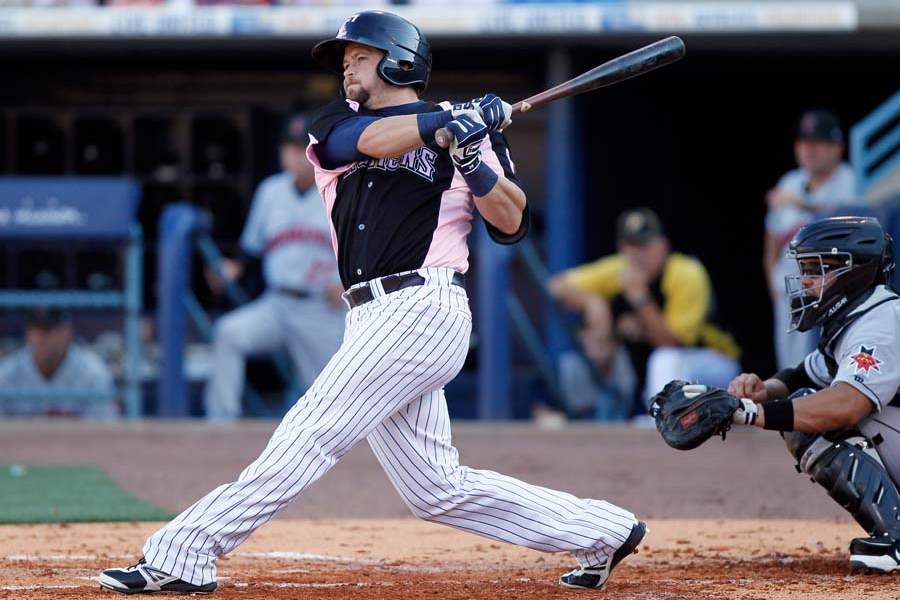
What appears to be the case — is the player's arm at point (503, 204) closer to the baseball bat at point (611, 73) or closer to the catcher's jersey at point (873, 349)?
the baseball bat at point (611, 73)

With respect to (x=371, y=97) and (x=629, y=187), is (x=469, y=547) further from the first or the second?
(x=629, y=187)

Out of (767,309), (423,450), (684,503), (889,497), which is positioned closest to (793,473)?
(684,503)

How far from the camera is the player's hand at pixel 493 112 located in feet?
12.3

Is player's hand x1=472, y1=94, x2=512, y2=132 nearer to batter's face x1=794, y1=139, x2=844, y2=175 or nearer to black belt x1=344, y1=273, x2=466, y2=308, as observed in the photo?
black belt x1=344, y1=273, x2=466, y2=308

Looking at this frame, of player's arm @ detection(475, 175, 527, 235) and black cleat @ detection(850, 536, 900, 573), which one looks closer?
player's arm @ detection(475, 175, 527, 235)

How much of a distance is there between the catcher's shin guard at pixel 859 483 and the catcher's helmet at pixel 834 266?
0.37 metres

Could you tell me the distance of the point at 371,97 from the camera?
3951mm

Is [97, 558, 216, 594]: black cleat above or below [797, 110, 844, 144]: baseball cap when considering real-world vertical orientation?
below

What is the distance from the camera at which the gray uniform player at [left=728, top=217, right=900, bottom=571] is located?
4.14 meters

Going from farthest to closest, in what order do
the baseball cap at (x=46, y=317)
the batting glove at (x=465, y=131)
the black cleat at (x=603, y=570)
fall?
the baseball cap at (x=46, y=317), the black cleat at (x=603, y=570), the batting glove at (x=465, y=131)

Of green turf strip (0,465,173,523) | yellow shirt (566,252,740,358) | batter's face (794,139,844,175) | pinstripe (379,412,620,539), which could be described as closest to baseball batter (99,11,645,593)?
pinstripe (379,412,620,539)

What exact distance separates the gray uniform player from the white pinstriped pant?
623 mm

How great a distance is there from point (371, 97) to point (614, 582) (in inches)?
58.8

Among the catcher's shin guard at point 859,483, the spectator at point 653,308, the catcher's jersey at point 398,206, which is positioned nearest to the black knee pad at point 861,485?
the catcher's shin guard at point 859,483
